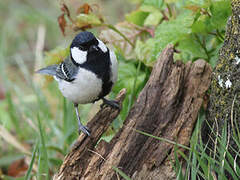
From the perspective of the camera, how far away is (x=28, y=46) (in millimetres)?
5617

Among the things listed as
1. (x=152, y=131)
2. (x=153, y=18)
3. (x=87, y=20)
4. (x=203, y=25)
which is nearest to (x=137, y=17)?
(x=153, y=18)

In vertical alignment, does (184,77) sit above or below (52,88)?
above

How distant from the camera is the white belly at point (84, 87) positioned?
2.16m

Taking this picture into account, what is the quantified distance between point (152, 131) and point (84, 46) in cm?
64

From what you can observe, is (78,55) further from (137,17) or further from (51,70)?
(137,17)

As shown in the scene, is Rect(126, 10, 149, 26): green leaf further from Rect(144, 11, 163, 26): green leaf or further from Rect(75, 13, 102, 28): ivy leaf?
Rect(75, 13, 102, 28): ivy leaf

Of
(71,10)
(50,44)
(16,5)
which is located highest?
(71,10)

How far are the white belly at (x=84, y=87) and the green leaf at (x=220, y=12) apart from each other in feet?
2.54

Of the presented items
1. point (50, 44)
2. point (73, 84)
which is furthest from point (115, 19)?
point (73, 84)

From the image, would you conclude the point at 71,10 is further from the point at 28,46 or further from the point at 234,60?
the point at 28,46

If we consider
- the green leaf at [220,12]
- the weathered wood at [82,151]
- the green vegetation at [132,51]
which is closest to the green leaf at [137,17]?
the green vegetation at [132,51]

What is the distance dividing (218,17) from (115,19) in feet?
11.4

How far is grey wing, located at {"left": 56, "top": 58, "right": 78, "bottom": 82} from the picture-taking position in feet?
7.46

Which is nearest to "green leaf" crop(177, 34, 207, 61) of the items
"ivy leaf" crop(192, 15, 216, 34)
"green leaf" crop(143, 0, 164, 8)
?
"ivy leaf" crop(192, 15, 216, 34)
